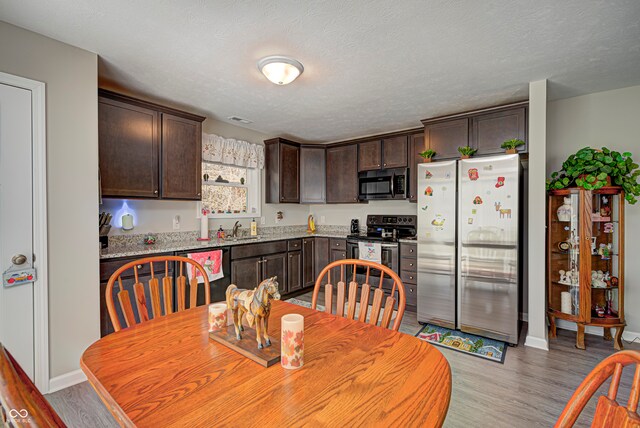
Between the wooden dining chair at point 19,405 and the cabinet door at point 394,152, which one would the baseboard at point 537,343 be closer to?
the cabinet door at point 394,152

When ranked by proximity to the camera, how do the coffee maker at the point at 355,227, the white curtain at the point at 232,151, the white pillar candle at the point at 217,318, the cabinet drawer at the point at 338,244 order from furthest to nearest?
the coffee maker at the point at 355,227
the cabinet drawer at the point at 338,244
the white curtain at the point at 232,151
the white pillar candle at the point at 217,318

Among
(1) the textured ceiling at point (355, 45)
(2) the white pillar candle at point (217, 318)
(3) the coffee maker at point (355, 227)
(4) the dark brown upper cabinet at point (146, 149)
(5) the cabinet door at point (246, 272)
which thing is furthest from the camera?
(3) the coffee maker at point (355, 227)

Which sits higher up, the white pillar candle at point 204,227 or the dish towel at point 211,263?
the white pillar candle at point 204,227

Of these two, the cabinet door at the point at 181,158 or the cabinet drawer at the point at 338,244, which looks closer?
the cabinet door at the point at 181,158

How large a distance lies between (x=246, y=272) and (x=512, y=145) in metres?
3.24

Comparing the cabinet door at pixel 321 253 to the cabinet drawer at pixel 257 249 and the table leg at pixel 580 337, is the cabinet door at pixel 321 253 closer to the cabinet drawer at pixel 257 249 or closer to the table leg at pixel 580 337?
the cabinet drawer at pixel 257 249

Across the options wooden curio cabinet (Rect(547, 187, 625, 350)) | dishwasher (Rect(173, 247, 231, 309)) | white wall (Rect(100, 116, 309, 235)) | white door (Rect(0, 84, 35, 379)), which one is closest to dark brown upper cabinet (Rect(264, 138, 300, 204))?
white wall (Rect(100, 116, 309, 235))

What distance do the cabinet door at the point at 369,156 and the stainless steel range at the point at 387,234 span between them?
0.80 m

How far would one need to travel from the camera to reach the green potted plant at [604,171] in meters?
2.68

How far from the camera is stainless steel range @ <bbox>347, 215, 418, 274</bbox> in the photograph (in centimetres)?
394

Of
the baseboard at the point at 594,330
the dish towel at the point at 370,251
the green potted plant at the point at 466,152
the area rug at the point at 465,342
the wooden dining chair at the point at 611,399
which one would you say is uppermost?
the green potted plant at the point at 466,152

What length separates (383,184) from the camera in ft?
14.3

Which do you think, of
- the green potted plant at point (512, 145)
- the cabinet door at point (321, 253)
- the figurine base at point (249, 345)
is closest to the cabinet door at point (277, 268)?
the cabinet door at point (321, 253)

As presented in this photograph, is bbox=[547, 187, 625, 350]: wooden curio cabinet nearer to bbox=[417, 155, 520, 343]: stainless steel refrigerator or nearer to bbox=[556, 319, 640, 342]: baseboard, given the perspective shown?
bbox=[556, 319, 640, 342]: baseboard
